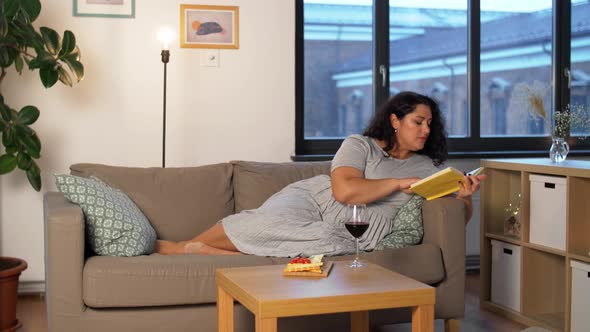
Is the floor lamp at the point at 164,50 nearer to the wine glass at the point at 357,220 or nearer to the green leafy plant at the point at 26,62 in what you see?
the green leafy plant at the point at 26,62

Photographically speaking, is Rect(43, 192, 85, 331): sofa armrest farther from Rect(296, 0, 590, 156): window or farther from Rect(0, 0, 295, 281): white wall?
Rect(296, 0, 590, 156): window

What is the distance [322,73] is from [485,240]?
1.37 meters

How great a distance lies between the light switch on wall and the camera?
429cm

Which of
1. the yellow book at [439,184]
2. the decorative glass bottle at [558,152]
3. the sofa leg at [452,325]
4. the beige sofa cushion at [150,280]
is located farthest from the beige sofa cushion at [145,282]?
the decorative glass bottle at [558,152]

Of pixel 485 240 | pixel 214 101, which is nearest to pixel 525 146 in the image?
pixel 485 240

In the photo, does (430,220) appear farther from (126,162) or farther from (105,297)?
(126,162)

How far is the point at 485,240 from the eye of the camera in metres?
3.99

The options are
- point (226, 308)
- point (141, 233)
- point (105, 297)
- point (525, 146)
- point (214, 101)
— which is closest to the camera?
point (226, 308)

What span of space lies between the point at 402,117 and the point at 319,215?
57 cm

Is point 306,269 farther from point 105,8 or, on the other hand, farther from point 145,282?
point 105,8

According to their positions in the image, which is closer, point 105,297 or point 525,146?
point 105,297

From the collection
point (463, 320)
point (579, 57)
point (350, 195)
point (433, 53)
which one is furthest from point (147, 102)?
point (579, 57)

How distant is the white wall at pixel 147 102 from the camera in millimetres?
4133

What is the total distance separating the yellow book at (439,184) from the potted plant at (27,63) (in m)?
1.76
